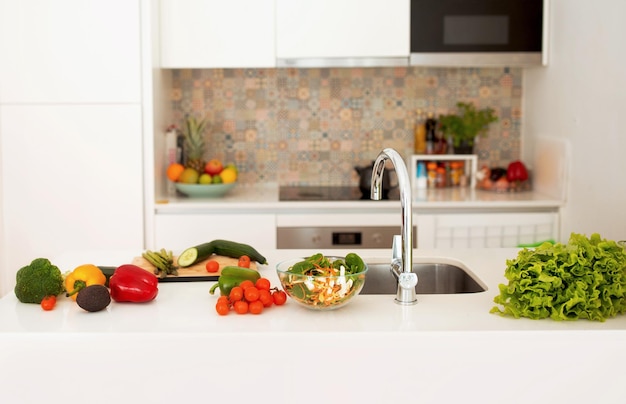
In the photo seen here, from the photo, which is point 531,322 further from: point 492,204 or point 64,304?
point 492,204

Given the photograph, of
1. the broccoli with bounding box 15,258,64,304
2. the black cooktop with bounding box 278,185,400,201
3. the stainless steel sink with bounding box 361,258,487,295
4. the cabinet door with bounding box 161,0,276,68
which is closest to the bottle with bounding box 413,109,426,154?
the black cooktop with bounding box 278,185,400,201

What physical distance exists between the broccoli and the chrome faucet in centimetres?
88

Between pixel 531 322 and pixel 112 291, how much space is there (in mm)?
1086

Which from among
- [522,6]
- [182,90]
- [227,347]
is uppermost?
[522,6]

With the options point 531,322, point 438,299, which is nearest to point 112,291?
point 438,299

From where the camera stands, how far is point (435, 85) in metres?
4.77

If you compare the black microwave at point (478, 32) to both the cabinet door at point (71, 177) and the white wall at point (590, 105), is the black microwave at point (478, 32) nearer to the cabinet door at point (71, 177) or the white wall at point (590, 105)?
the white wall at point (590, 105)

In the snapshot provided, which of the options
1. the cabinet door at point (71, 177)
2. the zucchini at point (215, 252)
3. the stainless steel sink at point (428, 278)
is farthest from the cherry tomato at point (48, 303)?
the cabinet door at point (71, 177)

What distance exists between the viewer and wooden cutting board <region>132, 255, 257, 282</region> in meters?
2.60

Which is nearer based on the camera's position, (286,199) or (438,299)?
(438,299)

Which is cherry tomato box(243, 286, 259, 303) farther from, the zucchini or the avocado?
the zucchini

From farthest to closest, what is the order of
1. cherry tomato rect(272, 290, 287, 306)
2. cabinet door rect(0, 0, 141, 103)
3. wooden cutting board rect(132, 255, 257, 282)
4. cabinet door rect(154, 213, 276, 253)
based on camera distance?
cabinet door rect(154, 213, 276, 253) → cabinet door rect(0, 0, 141, 103) → wooden cutting board rect(132, 255, 257, 282) → cherry tomato rect(272, 290, 287, 306)

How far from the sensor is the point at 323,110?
477 cm

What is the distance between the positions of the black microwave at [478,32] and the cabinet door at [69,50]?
1.38 meters
